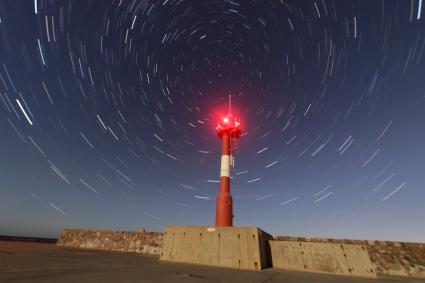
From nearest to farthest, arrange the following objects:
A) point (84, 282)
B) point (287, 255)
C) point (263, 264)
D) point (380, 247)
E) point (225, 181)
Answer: point (84, 282)
point (263, 264)
point (287, 255)
point (380, 247)
point (225, 181)

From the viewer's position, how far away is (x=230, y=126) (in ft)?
92.8

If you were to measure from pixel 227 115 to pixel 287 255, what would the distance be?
66.3ft

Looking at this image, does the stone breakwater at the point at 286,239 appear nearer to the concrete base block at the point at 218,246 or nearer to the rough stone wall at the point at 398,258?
the rough stone wall at the point at 398,258

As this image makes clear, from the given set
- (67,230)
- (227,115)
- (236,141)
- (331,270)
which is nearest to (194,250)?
(331,270)

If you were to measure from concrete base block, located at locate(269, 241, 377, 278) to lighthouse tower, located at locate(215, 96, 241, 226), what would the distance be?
38.0 ft

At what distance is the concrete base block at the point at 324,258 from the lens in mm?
10031

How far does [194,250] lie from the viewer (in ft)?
41.8

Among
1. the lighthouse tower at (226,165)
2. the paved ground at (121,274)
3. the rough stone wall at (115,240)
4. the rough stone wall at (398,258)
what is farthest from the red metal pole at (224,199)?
the paved ground at (121,274)

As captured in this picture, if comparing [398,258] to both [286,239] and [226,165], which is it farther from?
[226,165]

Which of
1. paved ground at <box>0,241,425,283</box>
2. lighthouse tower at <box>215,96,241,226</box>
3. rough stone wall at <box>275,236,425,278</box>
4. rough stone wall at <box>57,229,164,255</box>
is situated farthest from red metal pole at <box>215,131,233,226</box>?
paved ground at <box>0,241,425,283</box>

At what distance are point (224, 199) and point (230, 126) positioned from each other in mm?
8485

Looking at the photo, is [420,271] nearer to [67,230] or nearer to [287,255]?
[287,255]

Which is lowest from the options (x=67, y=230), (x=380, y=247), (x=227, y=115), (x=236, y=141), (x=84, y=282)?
(x=84, y=282)

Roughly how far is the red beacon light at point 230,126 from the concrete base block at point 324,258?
17271 mm
